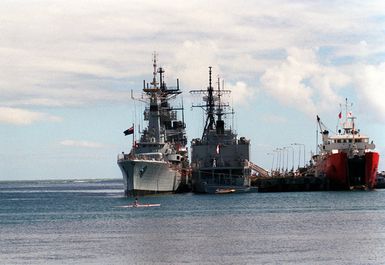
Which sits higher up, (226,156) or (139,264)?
(226,156)

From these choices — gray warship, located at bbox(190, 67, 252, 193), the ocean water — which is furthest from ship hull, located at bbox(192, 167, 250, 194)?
the ocean water

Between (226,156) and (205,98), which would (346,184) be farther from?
(205,98)

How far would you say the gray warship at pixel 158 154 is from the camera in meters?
143

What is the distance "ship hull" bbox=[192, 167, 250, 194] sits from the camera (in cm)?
16438

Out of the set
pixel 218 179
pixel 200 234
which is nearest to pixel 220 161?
pixel 218 179

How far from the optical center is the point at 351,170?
164 m

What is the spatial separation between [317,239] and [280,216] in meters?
29.0

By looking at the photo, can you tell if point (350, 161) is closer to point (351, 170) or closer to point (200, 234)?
point (351, 170)

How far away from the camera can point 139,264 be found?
6297 centimetres

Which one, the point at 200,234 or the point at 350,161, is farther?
the point at 350,161

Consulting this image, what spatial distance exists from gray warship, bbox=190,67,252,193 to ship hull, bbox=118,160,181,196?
475 inches

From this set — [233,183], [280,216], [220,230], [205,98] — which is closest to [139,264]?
[220,230]

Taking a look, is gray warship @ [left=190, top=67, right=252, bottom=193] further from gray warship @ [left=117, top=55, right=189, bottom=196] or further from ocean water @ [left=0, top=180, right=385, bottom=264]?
ocean water @ [left=0, top=180, right=385, bottom=264]

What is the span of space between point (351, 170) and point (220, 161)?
22056 millimetres
